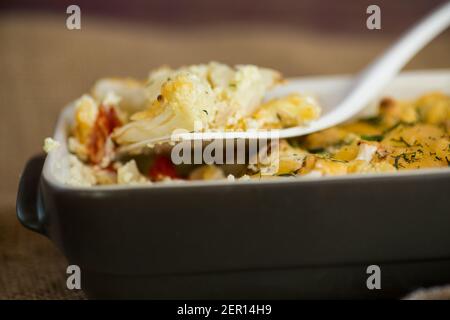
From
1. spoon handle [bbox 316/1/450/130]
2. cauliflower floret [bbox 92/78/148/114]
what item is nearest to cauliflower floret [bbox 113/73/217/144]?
cauliflower floret [bbox 92/78/148/114]

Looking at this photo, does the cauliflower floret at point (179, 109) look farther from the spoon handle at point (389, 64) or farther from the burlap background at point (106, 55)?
the burlap background at point (106, 55)

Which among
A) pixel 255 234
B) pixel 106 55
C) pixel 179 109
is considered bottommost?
pixel 255 234

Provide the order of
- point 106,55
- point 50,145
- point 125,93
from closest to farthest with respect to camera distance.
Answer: point 50,145 < point 125,93 < point 106,55

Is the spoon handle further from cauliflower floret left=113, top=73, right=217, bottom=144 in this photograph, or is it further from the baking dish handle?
the baking dish handle

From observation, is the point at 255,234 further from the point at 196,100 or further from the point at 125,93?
the point at 125,93

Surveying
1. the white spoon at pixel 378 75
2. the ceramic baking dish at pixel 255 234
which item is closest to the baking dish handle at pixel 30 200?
the ceramic baking dish at pixel 255 234

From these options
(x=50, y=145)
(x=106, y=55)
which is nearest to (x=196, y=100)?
(x=50, y=145)
